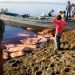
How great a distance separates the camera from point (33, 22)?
2178 cm

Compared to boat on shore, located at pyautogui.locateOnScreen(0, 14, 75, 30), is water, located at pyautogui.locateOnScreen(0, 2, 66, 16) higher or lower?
higher

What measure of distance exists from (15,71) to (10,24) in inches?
686

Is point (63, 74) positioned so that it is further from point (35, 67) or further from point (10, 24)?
point (10, 24)

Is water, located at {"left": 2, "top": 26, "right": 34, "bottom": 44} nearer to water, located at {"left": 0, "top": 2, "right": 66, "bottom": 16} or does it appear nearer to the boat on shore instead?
the boat on shore

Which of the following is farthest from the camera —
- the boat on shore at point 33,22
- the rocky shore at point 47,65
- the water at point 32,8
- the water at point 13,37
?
the water at point 32,8

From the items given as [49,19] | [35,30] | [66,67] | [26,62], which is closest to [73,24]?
[49,19]

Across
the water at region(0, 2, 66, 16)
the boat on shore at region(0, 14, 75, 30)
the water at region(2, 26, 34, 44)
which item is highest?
the water at region(0, 2, 66, 16)

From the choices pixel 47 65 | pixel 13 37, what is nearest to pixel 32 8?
pixel 13 37

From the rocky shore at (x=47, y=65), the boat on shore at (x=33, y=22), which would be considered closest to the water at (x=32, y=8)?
the boat on shore at (x=33, y=22)

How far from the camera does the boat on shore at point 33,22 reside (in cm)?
1994

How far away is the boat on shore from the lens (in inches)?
785

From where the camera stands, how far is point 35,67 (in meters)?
8.25

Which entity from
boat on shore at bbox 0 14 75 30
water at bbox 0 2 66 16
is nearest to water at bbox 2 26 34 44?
boat on shore at bbox 0 14 75 30

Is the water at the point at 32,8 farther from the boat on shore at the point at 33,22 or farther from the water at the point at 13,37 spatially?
the water at the point at 13,37
